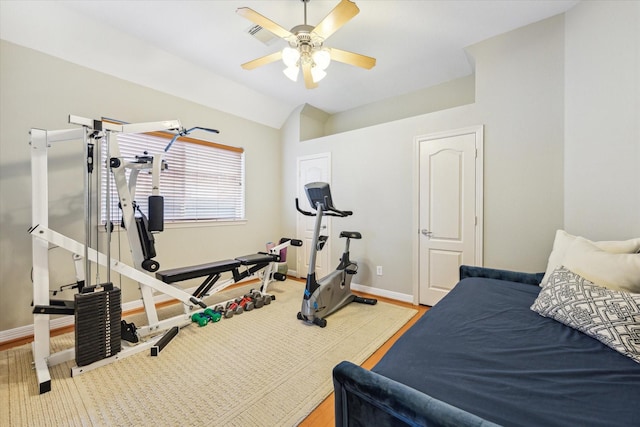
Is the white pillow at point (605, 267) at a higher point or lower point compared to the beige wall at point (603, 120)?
lower

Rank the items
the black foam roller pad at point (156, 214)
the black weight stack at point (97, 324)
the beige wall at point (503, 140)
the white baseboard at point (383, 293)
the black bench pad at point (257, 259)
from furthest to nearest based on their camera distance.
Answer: the white baseboard at point (383, 293) < the black bench pad at point (257, 259) < the black foam roller pad at point (156, 214) < the beige wall at point (503, 140) < the black weight stack at point (97, 324)

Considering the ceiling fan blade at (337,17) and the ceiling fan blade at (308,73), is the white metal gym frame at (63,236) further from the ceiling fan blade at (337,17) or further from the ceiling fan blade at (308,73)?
the ceiling fan blade at (337,17)

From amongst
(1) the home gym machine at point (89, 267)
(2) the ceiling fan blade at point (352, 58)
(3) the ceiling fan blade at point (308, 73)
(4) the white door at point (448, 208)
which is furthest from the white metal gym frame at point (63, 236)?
(4) the white door at point (448, 208)

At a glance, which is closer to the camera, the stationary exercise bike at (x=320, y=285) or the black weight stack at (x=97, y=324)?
the black weight stack at (x=97, y=324)

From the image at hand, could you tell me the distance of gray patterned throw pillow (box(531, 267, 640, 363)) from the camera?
42.5 inches

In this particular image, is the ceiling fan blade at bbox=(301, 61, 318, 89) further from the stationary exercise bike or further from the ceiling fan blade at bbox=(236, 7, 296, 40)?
the stationary exercise bike

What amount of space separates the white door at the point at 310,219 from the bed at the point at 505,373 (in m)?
2.75

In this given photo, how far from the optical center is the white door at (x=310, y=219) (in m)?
4.16

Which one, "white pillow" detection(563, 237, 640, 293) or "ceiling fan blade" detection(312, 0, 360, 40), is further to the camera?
"ceiling fan blade" detection(312, 0, 360, 40)

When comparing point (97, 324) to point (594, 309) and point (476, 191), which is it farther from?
point (476, 191)

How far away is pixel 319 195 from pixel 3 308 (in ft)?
10.1

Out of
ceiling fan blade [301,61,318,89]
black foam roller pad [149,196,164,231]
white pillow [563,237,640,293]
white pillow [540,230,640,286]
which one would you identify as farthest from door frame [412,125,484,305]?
black foam roller pad [149,196,164,231]

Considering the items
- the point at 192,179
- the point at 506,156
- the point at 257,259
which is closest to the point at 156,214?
the point at 257,259

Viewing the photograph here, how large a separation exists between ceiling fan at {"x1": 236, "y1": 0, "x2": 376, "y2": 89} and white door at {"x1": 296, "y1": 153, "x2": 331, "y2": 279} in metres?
1.75
